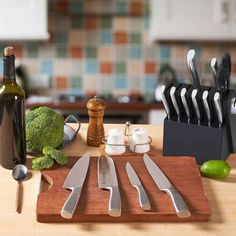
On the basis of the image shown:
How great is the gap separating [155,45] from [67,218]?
2767 millimetres

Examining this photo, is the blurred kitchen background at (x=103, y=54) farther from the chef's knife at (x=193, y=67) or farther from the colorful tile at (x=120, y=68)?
the chef's knife at (x=193, y=67)

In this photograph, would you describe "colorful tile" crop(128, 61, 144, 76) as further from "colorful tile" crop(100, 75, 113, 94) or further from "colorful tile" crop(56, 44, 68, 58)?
"colorful tile" crop(56, 44, 68, 58)

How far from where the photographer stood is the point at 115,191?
154cm

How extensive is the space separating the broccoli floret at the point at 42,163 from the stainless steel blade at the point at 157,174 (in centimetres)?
28

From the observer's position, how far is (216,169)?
1.71m

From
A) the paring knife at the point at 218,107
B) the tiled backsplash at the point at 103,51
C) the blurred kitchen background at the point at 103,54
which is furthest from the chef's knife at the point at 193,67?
the tiled backsplash at the point at 103,51

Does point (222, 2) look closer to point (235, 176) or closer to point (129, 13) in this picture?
point (129, 13)

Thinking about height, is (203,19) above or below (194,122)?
above

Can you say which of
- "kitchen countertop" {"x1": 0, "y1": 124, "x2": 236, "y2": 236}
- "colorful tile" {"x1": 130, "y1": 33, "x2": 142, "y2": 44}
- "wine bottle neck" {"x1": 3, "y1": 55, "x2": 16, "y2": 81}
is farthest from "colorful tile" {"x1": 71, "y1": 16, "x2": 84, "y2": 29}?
"kitchen countertop" {"x1": 0, "y1": 124, "x2": 236, "y2": 236}

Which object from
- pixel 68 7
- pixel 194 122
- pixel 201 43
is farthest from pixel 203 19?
pixel 194 122

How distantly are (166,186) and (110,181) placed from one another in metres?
0.15

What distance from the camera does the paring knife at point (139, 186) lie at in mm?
1472

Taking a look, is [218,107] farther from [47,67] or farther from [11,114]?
[47,67]

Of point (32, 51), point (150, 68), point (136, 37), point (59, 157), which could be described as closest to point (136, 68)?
point (150, 68)
